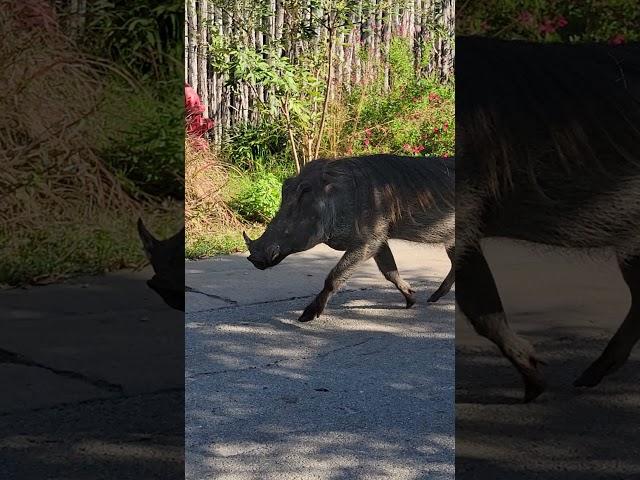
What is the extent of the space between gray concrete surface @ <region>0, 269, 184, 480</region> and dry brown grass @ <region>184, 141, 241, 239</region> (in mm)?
5501

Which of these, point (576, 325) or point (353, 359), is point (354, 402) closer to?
point (353, 359)

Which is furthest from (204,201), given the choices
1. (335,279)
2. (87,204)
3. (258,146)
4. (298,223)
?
(87,204)

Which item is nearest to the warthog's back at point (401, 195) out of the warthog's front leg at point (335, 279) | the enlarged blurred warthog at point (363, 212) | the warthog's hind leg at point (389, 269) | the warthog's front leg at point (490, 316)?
the enlarged blurred warthog at point (363, 212)

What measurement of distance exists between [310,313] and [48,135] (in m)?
3.50

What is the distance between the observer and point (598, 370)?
213 cm

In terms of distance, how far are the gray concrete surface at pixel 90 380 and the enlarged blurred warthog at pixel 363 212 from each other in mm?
3407

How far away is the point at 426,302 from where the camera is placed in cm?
611

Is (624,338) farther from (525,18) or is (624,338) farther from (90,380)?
(90,380)

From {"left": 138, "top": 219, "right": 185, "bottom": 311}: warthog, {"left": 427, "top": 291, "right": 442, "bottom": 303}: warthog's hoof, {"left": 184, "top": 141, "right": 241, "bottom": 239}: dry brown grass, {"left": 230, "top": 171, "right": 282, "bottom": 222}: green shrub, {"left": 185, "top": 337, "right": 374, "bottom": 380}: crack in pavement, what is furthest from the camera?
{"left": 230, "top": 171, "right": 282, "bottom": 222}: green shrub

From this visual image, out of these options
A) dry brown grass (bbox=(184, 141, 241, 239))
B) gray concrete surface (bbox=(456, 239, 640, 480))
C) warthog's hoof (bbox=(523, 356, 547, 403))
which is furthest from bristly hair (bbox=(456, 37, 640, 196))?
dry brown grass (bbox=(184, 141, 241, 239))

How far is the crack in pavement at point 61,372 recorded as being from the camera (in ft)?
6.82

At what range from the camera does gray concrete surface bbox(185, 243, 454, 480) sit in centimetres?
373

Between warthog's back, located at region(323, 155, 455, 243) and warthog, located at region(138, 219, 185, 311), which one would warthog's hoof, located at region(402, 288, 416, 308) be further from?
warthog, located at region(138, 219, 185, 311)

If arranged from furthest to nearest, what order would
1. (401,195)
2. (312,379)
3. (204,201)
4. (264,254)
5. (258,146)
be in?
(258,146) → (204,201) → (401,195) → (264,254) → (312,379)
